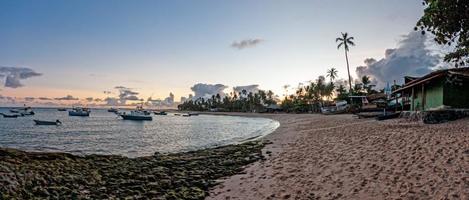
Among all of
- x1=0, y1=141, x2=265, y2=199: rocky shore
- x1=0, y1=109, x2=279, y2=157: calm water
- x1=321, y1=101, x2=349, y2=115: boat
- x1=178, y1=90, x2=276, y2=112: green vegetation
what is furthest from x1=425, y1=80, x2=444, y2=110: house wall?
x1=178, y1=90, x2=276, y2=112: green vegetation

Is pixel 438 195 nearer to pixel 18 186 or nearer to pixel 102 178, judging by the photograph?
pixel 102 178

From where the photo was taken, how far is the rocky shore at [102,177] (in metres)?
9.85

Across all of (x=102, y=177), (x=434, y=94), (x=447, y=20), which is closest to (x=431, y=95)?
(x=434, y=94)

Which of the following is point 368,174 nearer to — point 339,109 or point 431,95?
point 431,95

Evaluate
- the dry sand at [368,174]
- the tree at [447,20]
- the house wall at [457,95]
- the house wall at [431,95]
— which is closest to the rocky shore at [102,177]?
the dry sand at [368,174]

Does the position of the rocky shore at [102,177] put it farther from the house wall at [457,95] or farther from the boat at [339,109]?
the boat at [339,109]

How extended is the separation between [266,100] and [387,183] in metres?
156

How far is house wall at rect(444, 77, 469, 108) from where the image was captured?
2619cm

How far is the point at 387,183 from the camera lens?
9500 mm

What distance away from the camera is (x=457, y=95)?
26422 millimetres

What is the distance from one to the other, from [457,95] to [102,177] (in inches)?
1066

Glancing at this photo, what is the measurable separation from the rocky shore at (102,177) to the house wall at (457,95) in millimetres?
19605

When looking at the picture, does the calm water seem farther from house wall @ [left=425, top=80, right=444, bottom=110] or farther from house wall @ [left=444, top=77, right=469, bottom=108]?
house wall @ [left=444, top=77, right=469, bottom=108]

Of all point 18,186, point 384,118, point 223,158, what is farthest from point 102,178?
point 384,118
